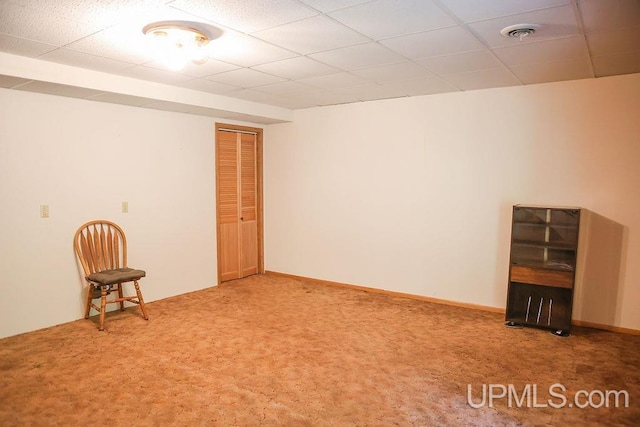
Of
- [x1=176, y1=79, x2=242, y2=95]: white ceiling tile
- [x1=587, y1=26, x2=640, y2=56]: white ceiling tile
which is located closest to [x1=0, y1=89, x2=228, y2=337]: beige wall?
[x1=176, y1=79, x2=242, y2=95]: white ceiling tile

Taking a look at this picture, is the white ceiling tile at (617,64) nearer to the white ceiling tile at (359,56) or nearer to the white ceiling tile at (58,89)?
the white ceiling tile at (359,56)

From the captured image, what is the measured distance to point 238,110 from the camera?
4.80 meters

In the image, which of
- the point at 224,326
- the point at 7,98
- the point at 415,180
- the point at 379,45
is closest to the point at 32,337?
the point at 224,326

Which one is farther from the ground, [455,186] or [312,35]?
[312,35]

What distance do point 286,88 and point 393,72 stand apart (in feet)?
3.97

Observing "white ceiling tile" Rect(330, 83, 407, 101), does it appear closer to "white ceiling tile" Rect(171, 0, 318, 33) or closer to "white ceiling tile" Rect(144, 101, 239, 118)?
"white ceiling tile" Rect(144, 101, 239, 118)

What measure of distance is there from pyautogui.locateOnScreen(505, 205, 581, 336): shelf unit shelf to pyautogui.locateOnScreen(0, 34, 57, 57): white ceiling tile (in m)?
4.21

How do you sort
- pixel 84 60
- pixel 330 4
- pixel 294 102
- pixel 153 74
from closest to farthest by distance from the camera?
pixel 330 4, pixel 84 60, pixel 153 74, pixel 294 102

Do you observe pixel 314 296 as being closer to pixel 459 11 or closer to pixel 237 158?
pixel 237 158

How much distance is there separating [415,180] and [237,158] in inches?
98.1

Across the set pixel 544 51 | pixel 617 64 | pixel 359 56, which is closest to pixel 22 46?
pixel 359 56

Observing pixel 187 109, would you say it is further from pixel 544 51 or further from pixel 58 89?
pixel 544 51

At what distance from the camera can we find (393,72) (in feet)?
11.7

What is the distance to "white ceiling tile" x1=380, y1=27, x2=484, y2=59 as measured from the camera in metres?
2.60
